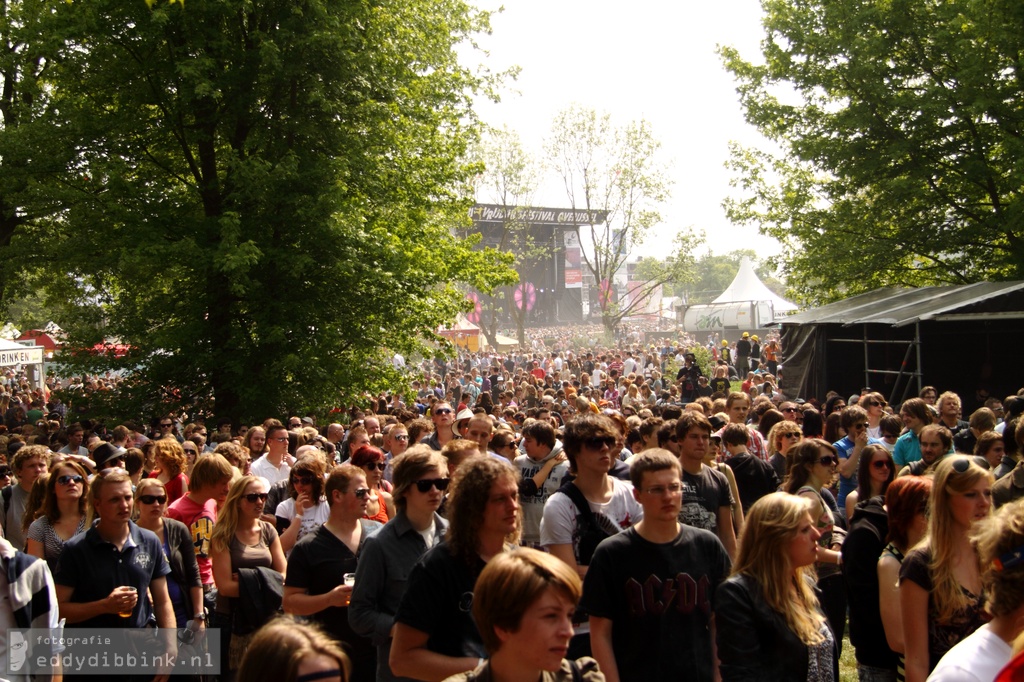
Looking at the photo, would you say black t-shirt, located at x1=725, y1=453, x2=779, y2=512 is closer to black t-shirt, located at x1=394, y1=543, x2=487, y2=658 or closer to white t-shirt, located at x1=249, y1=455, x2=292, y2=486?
black t-shirt, located at x1=394, y1=543, x2=487, y2=658

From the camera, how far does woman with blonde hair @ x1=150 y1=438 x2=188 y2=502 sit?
25.5 feet

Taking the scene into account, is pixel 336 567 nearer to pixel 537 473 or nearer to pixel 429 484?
pixel 429 484

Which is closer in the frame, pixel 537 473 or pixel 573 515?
pixel 573 515

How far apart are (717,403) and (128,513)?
27.7 feet

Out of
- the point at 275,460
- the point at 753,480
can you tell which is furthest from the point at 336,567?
the point at 275,460

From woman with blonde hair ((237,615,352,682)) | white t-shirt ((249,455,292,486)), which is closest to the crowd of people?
woman with blonde hair ((237,615,352,682))

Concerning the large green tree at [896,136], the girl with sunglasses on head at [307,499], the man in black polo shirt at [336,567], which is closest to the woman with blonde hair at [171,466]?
the girl with sunglasses on head at [307,499]

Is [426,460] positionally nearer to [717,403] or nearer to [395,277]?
[717,403]

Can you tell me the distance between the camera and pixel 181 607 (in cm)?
559

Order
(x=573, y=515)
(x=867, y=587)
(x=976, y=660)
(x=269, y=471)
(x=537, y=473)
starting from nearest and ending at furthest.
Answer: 1. (x=976, y=660)
2. (x=867, y=587)
3. (x=573, y=515)
4. (x=537, y=473)
5. (x=269, y=471)

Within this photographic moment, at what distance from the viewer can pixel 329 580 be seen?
16.2ft

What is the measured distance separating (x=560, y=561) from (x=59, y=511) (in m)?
4.26

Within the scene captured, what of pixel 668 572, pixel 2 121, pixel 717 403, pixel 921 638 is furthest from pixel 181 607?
pixel 2 121

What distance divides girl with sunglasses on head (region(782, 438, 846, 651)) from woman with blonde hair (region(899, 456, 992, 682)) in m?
1.90
